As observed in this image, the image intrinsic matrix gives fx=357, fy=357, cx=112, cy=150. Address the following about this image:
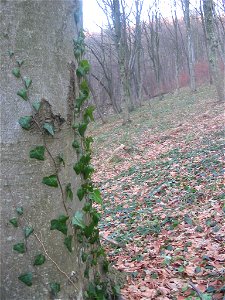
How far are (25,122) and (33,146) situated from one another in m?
0.10

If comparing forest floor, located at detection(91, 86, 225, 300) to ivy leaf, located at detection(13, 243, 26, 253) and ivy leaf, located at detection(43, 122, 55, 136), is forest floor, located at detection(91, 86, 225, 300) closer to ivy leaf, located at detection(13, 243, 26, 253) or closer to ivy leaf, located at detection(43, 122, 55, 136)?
ivy leaf, located at detection(13, 243, 26, 253)

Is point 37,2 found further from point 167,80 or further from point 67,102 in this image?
point 167,80

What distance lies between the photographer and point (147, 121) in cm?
1739

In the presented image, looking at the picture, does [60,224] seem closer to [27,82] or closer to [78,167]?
[78,167]

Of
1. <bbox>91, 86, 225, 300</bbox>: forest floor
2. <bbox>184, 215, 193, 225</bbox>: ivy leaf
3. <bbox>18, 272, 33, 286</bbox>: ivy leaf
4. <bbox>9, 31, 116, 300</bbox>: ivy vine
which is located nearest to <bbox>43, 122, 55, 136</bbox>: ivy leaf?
<bbox>9, 31, 116, 300</bbox>: ivy vine

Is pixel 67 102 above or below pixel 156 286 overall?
above

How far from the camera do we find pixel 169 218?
441 centimetres

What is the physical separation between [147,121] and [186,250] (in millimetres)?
14265

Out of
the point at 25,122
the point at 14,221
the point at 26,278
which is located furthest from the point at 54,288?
the point at 25,122

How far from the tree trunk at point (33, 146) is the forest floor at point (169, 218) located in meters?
1.25

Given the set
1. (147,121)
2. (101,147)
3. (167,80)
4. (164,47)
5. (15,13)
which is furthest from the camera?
(164,47)

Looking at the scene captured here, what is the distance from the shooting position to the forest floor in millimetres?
2758

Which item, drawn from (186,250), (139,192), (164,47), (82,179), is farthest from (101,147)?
(164,47)

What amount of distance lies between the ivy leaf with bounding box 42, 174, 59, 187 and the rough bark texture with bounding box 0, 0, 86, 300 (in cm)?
2
